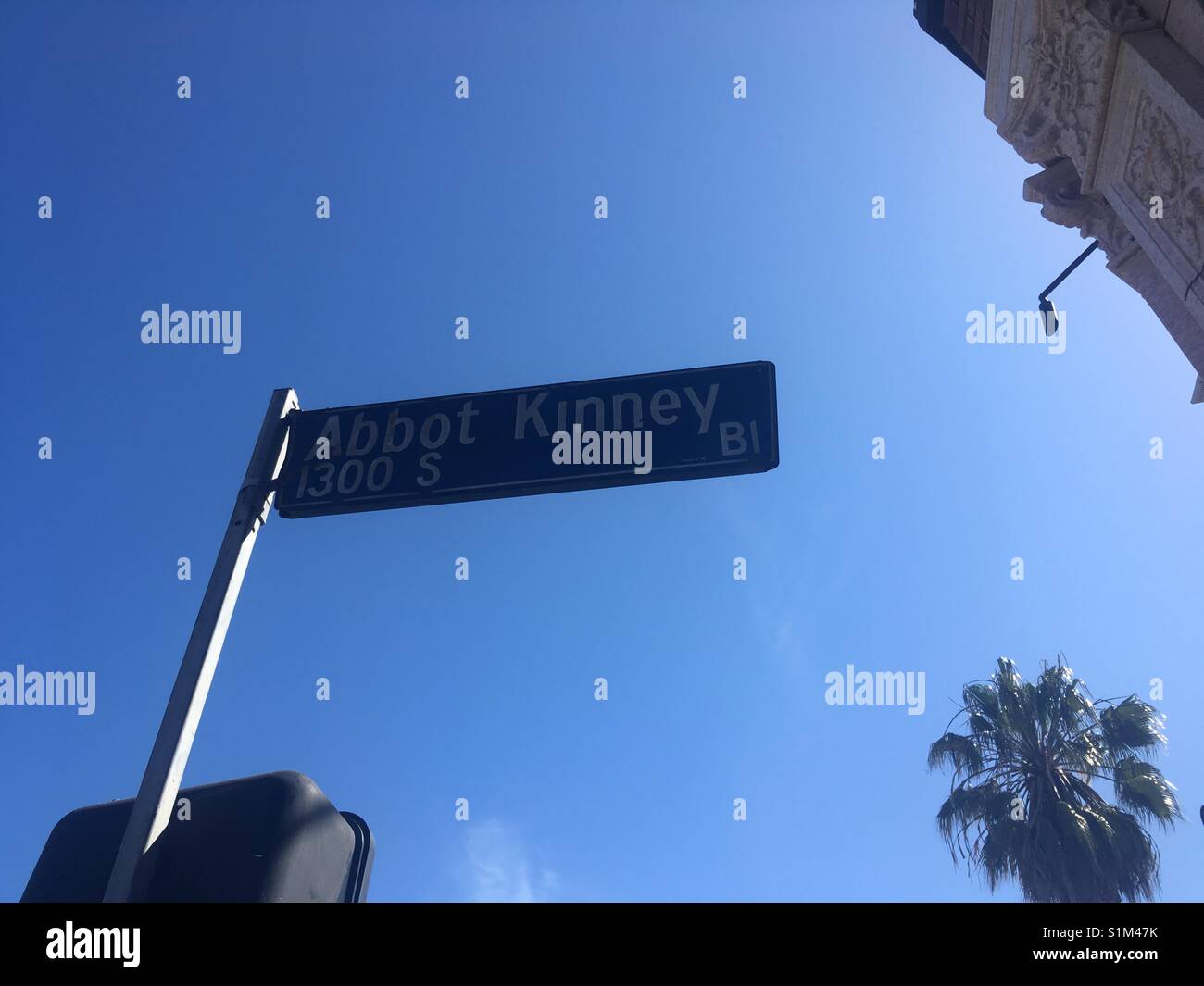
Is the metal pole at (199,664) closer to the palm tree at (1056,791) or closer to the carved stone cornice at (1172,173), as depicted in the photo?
the carved stone cornice at (1172,173)

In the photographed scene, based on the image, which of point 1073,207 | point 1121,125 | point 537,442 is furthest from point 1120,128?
point 537,442

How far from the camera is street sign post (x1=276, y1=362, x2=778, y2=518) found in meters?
3.27

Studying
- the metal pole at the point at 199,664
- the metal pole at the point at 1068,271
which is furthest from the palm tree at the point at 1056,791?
the metal pole at the point at 199,664

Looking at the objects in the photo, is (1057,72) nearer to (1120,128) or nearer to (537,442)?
(1120,128)

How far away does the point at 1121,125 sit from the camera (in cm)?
652

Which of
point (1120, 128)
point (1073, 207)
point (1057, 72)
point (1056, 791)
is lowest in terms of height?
point (1056, 791)

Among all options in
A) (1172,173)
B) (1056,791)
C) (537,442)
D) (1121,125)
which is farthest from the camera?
(1056,791)

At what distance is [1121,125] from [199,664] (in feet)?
24.7

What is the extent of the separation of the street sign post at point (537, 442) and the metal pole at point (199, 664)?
0.09 m

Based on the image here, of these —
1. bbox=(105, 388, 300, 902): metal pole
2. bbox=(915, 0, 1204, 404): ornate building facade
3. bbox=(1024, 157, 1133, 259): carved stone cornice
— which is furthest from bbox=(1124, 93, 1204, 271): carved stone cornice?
bbox=(105, 388, 300, 902): metal pole

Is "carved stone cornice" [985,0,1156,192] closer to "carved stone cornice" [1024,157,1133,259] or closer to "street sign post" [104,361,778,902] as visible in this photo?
"carved stone cornice" [1024,157,1133,259]

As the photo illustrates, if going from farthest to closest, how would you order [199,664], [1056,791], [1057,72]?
[1056,791], [1057,72], [199,664]
